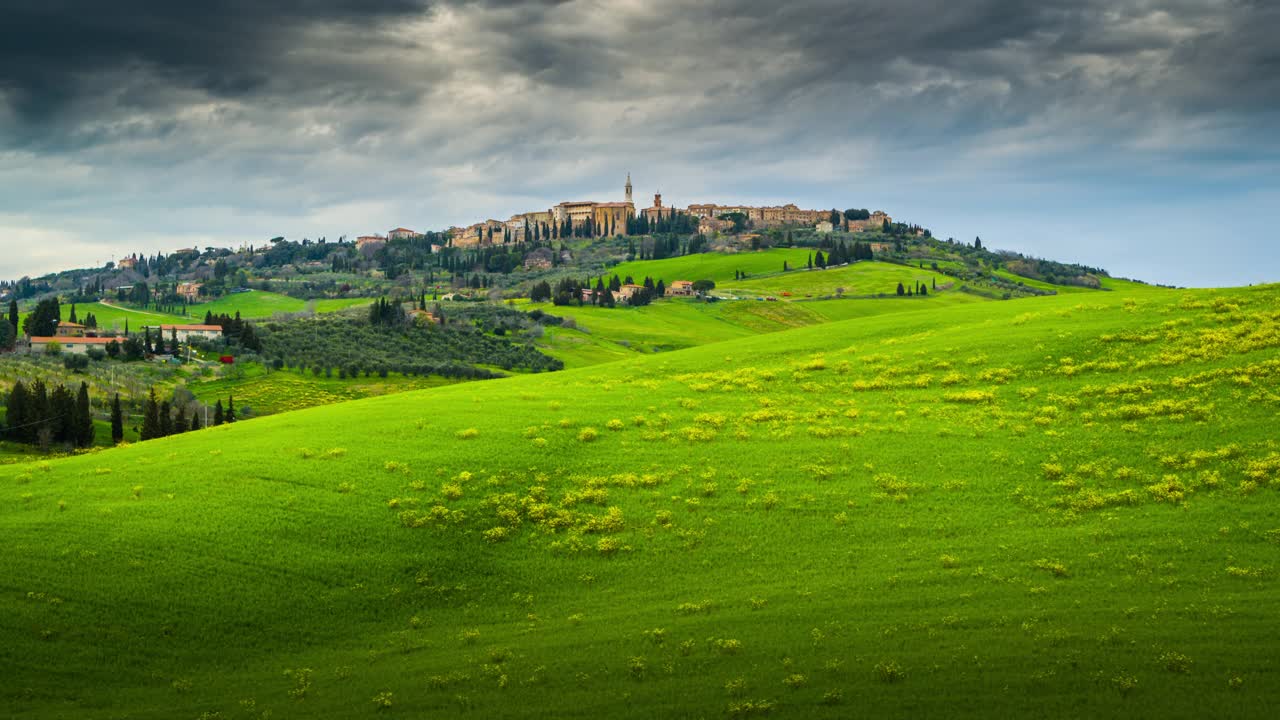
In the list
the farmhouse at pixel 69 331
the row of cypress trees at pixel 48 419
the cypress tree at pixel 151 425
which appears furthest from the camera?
the farmhouse at pixel 69 331

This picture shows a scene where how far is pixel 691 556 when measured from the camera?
34.5 m

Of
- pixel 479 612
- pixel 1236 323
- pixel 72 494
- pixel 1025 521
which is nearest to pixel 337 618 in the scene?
pixel 479 612

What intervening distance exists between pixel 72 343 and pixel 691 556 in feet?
622

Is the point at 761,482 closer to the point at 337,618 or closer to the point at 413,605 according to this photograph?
the point at 413,605

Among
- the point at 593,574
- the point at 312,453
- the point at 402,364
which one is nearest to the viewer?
the point at 593,574

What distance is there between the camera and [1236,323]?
59.1 metres

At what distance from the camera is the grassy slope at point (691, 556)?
25703mm

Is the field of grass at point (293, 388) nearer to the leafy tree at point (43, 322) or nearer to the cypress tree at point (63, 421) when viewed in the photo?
the cypress tree at point (63, 421)

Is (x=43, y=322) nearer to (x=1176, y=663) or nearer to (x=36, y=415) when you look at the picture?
(x=36, y=415)

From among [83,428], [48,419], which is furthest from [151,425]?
[48,419]

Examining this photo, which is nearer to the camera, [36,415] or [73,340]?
[36,415]

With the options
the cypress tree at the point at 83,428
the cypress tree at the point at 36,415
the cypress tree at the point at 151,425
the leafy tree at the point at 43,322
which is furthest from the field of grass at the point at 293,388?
the leafy tree at the point at 43,322

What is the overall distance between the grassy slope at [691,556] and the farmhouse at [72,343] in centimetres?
14942

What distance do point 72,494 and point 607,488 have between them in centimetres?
2481
